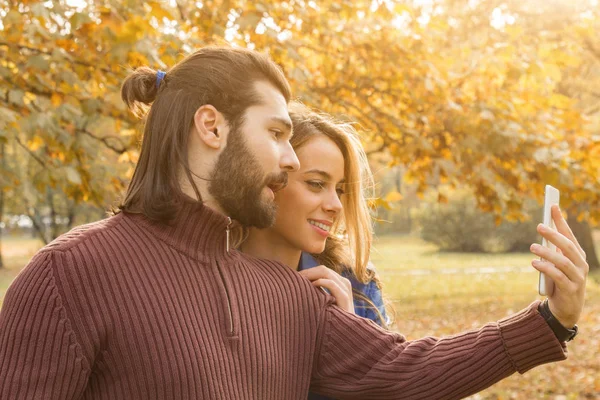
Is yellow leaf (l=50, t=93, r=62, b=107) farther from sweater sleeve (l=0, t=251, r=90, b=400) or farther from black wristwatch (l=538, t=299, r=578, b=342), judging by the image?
black wristwatch (l=538, t=299, r=578, b=342)

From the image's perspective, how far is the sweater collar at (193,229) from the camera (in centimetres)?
212

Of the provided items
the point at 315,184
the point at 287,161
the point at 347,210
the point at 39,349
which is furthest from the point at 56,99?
the point at 39,349

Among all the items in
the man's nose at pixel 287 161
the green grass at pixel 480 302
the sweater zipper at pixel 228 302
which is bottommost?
the green grass at pixel 480 302

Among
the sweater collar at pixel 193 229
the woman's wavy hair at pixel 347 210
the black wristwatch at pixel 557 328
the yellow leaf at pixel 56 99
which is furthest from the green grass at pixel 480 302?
the yellow leaf at pixel 56 99

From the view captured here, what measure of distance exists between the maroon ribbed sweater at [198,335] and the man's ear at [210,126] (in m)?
0.21

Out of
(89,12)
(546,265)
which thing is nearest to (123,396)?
(546,265)

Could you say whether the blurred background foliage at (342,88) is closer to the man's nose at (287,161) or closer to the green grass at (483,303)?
the green grass at (483,303)

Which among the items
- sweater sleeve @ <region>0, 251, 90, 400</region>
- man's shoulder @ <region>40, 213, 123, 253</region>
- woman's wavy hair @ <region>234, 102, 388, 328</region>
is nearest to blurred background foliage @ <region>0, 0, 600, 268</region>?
woman's wavy hair @ <region>234, 102, 388, 328</region>

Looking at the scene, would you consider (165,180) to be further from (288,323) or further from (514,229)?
(514,229)

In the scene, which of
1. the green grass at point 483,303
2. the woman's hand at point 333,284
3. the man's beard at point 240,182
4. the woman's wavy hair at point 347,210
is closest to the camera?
the man's beard at point 240,182

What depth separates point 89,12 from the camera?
4.68 m

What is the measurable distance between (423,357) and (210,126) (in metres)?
0.91

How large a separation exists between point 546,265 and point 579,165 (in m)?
4.78

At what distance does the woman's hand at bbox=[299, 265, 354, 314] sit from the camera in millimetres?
2486
